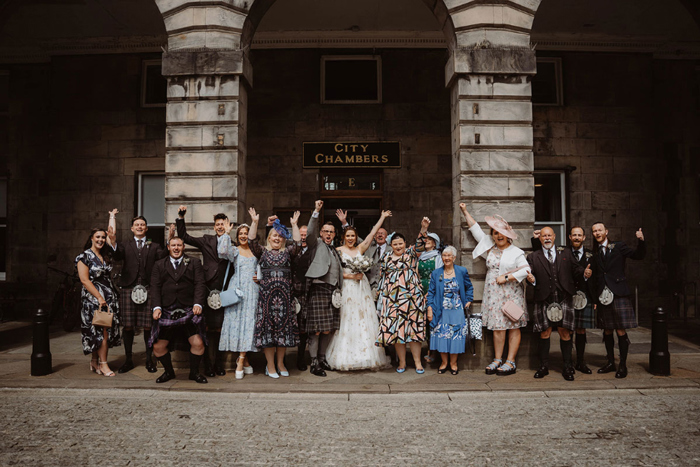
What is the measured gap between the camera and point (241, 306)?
23.0 feet

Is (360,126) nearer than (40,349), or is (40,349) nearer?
(40,349)

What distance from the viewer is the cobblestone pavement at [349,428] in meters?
4.23

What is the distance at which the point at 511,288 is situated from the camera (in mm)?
7117

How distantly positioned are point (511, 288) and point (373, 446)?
3597 mm

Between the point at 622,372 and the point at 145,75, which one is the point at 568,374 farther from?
the point at 145,75

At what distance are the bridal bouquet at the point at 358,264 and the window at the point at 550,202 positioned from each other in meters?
7.15

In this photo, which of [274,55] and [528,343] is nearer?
[528,343]

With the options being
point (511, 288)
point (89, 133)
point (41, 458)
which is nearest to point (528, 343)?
point (511, 288)

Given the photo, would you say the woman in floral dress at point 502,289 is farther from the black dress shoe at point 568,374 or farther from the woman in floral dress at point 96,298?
the woman in floral dress at point 96,298

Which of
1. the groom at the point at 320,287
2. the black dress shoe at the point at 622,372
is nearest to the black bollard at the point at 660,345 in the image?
the black dress shoe at the point at 622,372

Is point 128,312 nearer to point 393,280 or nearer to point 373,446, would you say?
point 393,280

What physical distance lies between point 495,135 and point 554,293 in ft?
9.04

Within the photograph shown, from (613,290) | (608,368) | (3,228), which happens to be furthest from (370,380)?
(3,228)

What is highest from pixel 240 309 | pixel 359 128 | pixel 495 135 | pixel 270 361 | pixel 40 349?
pixel 359 128
